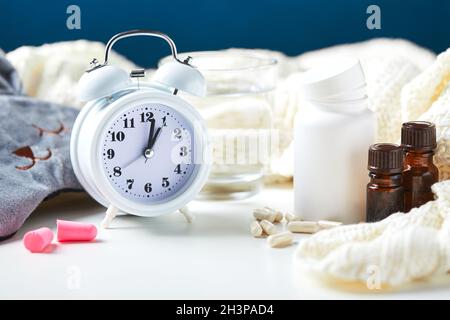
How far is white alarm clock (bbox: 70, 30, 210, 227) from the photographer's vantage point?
1136mm

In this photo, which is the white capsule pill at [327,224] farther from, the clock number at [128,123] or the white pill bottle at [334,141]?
the clock number at [128,123]

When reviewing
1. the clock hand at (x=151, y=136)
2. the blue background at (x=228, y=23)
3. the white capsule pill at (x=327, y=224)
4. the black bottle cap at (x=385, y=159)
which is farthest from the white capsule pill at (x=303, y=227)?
the blue background at (x=228, y=23)

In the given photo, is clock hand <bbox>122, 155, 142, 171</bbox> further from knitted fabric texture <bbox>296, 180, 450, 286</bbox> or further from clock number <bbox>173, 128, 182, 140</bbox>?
knitted fabric texture <bbox>296, 180, 450, 286</bbox>

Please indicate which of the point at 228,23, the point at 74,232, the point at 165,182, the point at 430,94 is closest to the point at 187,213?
the point at 165,182

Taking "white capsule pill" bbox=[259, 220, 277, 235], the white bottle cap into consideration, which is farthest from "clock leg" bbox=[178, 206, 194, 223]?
the white bottle cap

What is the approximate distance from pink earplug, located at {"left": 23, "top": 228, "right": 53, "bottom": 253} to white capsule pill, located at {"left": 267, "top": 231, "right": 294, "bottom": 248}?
0.28 meters

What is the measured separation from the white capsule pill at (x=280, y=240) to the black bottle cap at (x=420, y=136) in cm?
19

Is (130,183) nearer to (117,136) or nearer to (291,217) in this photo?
(117,136)

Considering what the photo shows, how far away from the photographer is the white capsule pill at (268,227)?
115 cm

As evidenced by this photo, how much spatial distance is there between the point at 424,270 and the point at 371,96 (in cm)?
44

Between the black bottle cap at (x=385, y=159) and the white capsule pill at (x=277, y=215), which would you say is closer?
the black bottle cap at (x=385, y=159)

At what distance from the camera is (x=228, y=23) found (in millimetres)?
1774
